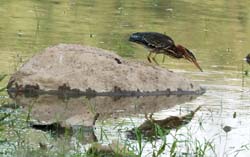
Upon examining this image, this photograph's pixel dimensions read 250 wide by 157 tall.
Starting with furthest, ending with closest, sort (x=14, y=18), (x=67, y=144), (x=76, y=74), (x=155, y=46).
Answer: (x=14, y=18) → (x=155, y=46) → (x=76, y=74) → (x=67, y=144)

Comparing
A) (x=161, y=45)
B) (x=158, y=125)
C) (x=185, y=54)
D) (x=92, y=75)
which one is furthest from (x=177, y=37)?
(x=158, y=125)

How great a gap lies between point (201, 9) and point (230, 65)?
758 centimetres

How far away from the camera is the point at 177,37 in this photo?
1516cm

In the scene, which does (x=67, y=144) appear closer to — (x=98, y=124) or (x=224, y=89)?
(x=98, y=124)

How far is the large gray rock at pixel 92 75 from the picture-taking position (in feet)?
33.3

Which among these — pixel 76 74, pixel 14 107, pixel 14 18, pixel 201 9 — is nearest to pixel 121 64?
pixel 76 74

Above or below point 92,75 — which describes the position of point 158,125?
below

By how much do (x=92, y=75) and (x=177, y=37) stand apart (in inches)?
194

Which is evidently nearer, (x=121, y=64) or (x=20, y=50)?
(x=121, y=64)

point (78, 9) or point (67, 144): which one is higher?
point (78, 9)

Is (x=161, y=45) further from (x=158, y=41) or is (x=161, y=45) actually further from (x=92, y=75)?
(x=92, y=75)

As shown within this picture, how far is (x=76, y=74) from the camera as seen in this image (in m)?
10.3

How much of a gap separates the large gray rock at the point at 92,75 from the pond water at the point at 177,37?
0.98ft

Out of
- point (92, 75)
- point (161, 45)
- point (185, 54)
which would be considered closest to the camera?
point (92, 75)
